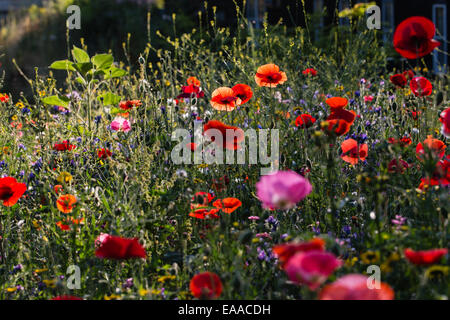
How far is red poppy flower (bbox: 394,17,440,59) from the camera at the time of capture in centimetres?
190

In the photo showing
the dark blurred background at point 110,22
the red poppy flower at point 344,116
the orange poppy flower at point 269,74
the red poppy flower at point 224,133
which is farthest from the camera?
the dark blurred background at point 110,22

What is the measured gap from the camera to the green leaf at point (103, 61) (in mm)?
2768

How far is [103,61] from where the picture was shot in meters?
2.81

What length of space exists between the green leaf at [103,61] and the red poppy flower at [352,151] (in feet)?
4.75

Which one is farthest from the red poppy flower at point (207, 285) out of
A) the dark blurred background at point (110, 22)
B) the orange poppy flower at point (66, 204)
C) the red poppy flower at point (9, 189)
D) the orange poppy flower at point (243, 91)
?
the dark blurred background at point (110, 22)

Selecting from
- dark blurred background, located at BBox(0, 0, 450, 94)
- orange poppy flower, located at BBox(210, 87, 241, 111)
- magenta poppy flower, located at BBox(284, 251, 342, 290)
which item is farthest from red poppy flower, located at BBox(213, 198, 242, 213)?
dark blurred background, located at BBox(0, 0, 450, 94)

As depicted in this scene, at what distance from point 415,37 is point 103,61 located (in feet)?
5.48

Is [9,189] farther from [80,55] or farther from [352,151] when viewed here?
[352,151]

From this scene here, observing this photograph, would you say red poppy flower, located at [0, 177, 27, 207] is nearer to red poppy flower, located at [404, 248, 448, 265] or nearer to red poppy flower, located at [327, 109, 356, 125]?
red poppy flower, located at [327, 109, 356, 125]

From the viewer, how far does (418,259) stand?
3.65ft

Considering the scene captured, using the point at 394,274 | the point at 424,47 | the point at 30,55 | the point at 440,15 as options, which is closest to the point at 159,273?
the point at 394,274

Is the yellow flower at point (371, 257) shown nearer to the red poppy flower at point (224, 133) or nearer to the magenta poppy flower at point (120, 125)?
the red poppy flower at point (224, 133)

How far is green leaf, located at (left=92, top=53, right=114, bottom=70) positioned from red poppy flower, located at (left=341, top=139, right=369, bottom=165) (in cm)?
145
